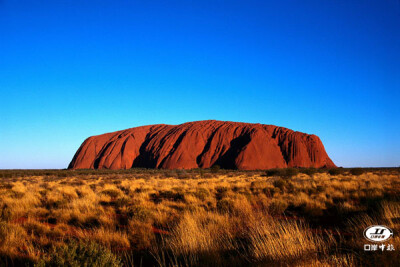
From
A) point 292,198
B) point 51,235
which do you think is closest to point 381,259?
point 51,235

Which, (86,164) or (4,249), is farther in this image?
(86,164)

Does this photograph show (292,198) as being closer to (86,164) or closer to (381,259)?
(381,259)

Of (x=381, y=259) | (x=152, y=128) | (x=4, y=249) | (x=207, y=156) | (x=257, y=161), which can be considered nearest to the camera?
(x=381, y=259)

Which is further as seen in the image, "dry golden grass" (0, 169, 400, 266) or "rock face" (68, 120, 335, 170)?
"rock face" (68, 120, 335, 170)

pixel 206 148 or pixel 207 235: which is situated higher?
pixel 206 148

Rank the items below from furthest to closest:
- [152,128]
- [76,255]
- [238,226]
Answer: [152,128] → [238,226] → [76,255]

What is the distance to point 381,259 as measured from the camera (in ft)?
9.10

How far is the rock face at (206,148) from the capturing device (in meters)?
52.8

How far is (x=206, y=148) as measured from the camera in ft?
186

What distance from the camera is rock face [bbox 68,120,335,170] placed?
52750mm

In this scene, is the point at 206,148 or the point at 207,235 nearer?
the point at 207,235

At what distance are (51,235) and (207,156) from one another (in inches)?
1935

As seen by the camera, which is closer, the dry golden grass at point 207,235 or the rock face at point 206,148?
the dry golden grass at point 207,235

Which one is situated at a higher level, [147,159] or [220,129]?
[220,129]
